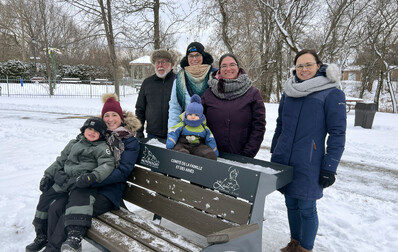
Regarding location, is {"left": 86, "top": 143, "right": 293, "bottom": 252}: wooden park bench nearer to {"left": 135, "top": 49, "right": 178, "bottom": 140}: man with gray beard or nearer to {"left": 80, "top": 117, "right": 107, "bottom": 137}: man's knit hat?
{"left": 80, "top": 117, "right": 107, "bottom": 137}: man's knit hat

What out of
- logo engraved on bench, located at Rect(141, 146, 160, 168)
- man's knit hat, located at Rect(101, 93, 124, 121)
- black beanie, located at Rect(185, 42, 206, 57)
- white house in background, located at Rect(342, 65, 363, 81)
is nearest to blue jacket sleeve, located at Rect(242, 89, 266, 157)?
black beanie, located at Rect(185, 42, 206, 57)

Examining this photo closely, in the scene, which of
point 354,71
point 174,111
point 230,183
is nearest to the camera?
point 230,183

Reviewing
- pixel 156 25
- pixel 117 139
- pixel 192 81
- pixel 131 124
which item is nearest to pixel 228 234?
pixel 117 139

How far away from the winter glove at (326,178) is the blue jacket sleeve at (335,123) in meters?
0.05

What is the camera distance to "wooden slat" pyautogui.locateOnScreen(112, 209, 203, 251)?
2195 mm

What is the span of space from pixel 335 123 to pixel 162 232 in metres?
1.76

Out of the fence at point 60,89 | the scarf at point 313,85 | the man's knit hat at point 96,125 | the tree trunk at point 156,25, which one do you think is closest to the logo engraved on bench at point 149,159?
the man's knit hat at point 96,125

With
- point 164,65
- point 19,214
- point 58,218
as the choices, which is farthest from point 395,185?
point 19,214

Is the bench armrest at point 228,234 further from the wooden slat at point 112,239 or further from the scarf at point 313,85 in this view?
the scarf at point 313,85

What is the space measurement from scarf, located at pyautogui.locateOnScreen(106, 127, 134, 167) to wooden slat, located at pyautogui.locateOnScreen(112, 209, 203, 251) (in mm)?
518

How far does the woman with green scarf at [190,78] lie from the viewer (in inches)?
124

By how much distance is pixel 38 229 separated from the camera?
279cm

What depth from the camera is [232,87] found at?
2789 millimetres

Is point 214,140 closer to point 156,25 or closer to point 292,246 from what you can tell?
point 292,246
